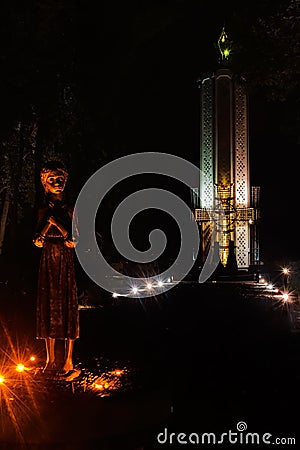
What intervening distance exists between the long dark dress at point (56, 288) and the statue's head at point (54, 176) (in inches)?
8.0

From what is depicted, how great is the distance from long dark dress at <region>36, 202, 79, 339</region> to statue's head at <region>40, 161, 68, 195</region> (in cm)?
20

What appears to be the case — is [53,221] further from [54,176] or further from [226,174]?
[226,174]

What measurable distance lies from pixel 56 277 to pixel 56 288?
11 cm

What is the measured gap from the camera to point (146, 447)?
5.41 meters

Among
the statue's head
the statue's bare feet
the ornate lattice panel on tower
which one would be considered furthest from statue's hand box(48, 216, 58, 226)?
the ornate lattice panel on tower

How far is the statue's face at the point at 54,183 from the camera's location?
552 cm

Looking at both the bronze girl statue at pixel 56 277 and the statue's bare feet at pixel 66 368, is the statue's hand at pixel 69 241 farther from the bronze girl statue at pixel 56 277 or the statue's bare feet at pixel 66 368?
the statue's bare feet at pixel 66 368

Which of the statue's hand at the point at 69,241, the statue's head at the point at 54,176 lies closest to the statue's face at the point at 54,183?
the statue's head at the point at 54,176

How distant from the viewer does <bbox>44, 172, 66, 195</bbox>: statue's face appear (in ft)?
18.1

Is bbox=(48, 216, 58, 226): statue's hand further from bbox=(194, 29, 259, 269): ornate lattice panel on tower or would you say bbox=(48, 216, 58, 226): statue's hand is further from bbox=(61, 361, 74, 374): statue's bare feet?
bbox=(194, 29, 259, 269): ornate lattice panel on tower

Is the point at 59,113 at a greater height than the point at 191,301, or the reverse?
the point at 59,113

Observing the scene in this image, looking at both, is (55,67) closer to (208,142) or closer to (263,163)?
(208,142)

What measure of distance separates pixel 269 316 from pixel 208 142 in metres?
16.7

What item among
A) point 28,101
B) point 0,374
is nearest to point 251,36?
point 28,101
